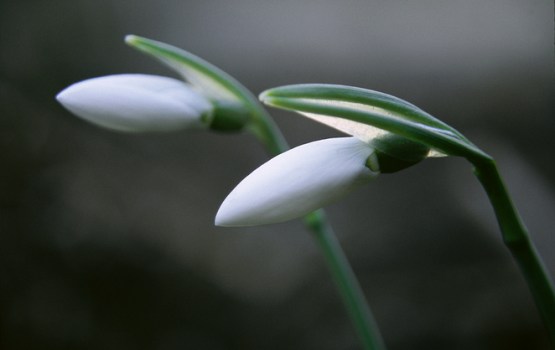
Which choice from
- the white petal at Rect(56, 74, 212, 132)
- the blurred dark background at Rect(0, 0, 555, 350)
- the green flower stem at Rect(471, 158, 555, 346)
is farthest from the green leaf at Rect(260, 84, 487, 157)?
the blurred dark background at Rect(0, 0, 555, 350)

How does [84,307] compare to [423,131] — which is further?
[84,307]

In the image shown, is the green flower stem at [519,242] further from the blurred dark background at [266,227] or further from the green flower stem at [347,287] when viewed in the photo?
the blurred dark background at [266,227]

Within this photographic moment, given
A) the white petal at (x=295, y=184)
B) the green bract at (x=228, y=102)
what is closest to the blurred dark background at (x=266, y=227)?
the green bract at (x=228, y=102)

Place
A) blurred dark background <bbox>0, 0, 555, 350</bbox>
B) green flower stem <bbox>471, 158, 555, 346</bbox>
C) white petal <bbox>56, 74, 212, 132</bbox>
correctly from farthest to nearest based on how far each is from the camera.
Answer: blurred dark background <bbox>0, 0, 555, 350</bbox> < white petal <bbox>56, 74, 212, 132</bbox> < green flower stem <bbox>471, 158, 555, 346</bbox>

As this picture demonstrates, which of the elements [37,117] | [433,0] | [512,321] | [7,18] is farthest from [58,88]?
[512,321]

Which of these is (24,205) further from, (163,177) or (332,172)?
(332,172)

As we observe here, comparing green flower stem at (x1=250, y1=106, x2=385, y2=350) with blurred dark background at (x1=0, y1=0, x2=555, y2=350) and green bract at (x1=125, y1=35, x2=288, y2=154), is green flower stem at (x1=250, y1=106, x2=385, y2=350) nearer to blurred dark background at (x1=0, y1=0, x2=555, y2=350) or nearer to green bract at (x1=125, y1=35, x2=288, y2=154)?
green bract at (x1=125, y1=35, x2=288, y2=154)
